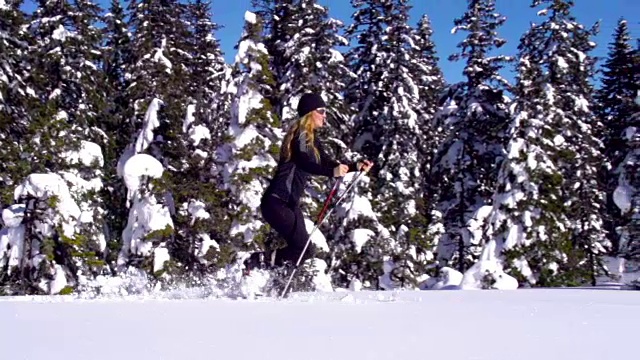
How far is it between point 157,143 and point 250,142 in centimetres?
508

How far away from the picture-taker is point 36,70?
22.1 metres

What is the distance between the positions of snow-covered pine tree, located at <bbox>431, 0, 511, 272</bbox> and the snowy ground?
21.9 m

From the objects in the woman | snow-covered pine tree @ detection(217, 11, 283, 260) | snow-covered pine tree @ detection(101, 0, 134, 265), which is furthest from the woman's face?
snow-covered pine tree @ detection(101, 0, 134, 265)

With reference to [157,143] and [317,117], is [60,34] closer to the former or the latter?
[157,143]

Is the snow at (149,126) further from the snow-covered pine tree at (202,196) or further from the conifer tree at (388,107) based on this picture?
the conifer tree at (388,107)

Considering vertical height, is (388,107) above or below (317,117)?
above

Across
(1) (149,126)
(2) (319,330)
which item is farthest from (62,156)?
(2) (319,330)

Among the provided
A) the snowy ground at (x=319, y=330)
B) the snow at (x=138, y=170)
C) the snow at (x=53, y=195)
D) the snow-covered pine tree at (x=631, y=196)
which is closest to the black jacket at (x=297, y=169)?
the snowy ground at (x=319, y=330)

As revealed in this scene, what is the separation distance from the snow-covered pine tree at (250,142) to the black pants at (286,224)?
491 inches

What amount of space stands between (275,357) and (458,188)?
25.5 meters

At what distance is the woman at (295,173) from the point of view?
6.88 metres

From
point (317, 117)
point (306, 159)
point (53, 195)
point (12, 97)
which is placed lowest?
point (306, 159)

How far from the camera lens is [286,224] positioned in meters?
6.93

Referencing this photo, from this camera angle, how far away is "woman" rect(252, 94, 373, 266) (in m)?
6.88
